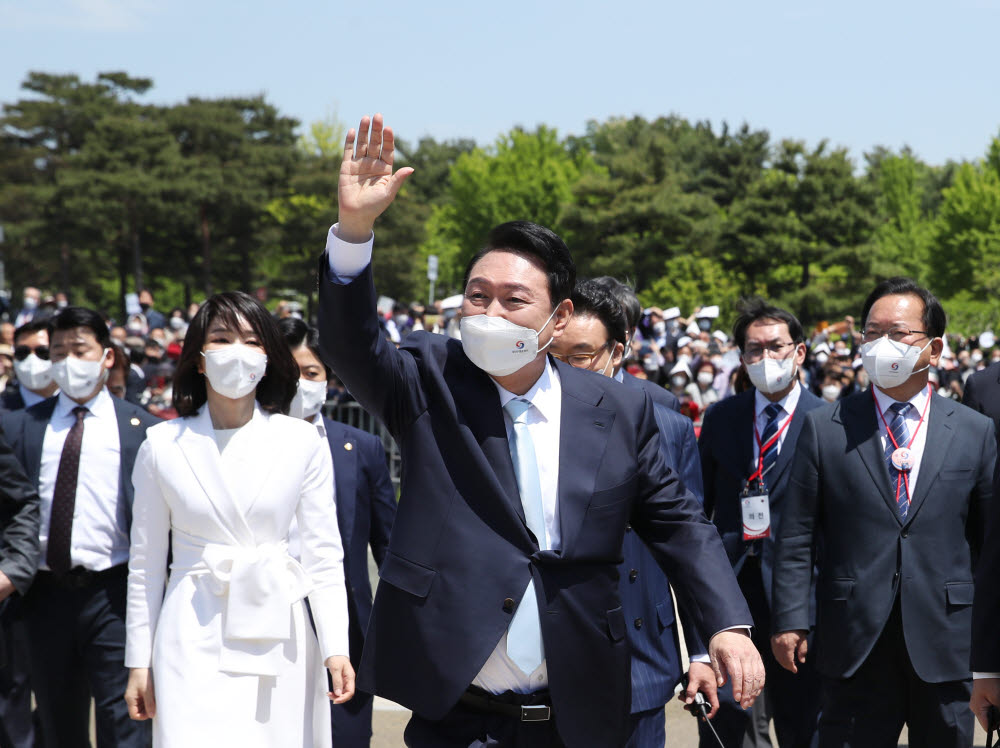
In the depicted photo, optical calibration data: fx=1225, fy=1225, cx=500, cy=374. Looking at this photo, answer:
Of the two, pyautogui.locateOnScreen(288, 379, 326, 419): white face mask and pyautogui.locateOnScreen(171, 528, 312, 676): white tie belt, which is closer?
pyautogui.locateOnScreen(171, 528, 312, 676): white tie belt

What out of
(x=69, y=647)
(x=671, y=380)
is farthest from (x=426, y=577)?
(x=671, y=380)

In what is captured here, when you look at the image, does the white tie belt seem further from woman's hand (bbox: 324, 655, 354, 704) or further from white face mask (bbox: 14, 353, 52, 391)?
white face mask (bbox: 14, 353, 52, 391)

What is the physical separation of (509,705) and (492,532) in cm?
41

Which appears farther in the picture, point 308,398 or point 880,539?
point 308,398

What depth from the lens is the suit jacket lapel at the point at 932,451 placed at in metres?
4.64

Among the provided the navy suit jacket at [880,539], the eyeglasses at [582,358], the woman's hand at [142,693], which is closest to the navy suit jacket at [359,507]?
the eyeglasses at [582,358]

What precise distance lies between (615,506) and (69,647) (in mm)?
2910

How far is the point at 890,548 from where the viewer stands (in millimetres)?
4645

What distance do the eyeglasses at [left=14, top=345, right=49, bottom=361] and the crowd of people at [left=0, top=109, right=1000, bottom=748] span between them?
1.46 metres

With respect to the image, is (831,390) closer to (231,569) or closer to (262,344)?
(262,344)

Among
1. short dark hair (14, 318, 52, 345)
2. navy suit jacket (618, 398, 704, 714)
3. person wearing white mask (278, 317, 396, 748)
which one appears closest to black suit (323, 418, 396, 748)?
person wearing white mask (278, 317, 396, 748)

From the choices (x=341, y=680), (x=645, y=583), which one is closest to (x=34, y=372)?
(x=341, y=680)

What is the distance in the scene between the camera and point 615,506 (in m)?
3.01

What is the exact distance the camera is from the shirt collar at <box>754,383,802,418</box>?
5.98m
